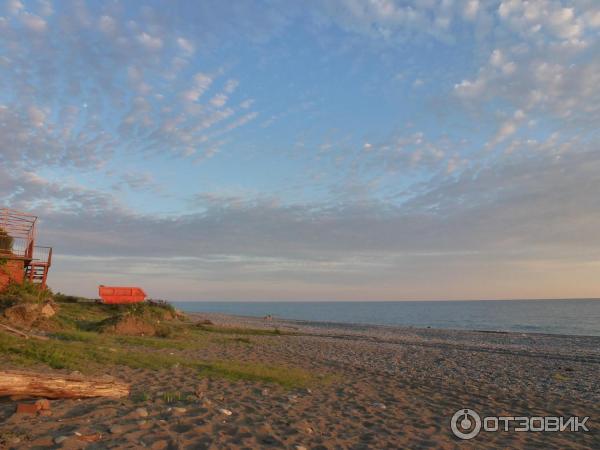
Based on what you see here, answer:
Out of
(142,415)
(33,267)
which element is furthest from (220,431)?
(33,267)

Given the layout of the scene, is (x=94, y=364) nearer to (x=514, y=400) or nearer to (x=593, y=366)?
(x=514, y=400)

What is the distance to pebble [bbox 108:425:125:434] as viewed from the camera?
22.1 ft

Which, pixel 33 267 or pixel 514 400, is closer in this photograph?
pixel 514 400

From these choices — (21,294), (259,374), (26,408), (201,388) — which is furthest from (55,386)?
(21,294)

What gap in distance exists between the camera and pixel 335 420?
28.4ft

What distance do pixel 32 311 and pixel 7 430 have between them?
16.4 m

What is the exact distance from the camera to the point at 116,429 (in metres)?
6.80

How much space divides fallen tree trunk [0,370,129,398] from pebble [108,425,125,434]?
1.95 metres

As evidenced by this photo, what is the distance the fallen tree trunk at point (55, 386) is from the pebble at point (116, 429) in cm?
195

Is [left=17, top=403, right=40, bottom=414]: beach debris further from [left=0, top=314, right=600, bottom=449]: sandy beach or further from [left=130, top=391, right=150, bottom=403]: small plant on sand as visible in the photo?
[left=130, top=391, right=150, bottom=403]: small plant on sand

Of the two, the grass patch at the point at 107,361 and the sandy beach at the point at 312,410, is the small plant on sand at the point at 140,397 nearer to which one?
the sandy beach at the point at 312,410

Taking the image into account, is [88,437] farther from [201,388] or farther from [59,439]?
[201,388]

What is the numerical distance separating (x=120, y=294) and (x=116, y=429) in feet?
118

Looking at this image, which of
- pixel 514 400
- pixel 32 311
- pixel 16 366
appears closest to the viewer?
pixel 16 366
